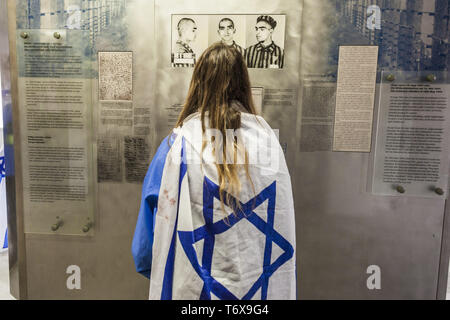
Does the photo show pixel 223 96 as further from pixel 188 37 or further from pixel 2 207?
pixel 2 207

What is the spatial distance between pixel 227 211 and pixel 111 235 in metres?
1.00

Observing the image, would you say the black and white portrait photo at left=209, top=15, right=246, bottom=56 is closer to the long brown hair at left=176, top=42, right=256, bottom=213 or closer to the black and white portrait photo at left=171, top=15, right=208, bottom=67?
the black and white portrait photo at left=171, top=15, right=208, bottom=67

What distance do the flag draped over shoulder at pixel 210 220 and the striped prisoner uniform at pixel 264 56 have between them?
1.95ft

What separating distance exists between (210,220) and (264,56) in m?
0.91

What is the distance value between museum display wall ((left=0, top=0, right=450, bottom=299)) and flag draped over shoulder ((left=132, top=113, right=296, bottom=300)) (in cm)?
61

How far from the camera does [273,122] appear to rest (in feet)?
5.30

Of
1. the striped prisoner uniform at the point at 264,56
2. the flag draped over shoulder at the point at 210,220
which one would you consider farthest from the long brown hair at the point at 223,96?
the striped prisoner uniform at the point at 264,56

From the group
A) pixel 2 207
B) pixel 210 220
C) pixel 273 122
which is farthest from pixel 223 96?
pixel 2 207

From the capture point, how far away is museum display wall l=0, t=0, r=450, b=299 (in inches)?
61.1

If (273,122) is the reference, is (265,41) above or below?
above

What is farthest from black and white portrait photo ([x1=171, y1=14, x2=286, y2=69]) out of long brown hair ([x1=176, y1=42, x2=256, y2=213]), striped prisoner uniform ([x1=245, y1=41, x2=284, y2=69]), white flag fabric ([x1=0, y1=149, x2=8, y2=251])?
white flag fabric ([x1=0, y1=149, x2=8, y2=251])

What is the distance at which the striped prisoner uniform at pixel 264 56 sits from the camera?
155 centimetres

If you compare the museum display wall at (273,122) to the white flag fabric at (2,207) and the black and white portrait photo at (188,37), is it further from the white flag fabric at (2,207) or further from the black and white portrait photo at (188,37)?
the white flag fabric at (2,207)
